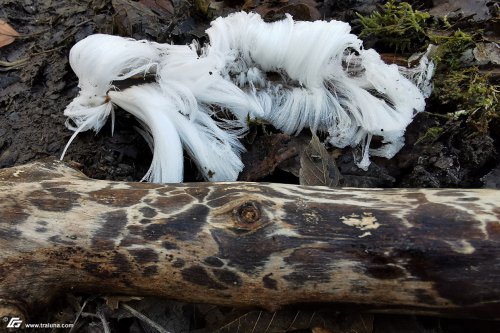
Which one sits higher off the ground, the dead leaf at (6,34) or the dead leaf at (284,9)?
the dead leaf at (284,9)

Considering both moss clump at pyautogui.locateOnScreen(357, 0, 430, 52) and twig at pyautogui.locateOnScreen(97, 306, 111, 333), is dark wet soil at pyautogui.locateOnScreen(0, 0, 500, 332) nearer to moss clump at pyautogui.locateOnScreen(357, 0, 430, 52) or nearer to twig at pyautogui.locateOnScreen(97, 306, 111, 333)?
moss clump at pyautogui.locateOnScreen(357, 0, 430, 52)

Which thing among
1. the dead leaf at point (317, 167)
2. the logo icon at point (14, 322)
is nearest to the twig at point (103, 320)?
the logo icon at point (14, 322)

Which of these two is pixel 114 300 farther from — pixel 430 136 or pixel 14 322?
pixel 430 136

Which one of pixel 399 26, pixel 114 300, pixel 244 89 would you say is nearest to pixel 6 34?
pixel 244 89

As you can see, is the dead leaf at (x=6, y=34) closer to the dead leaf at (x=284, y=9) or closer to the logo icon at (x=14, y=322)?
the dead leaf at (x=284, y=9)

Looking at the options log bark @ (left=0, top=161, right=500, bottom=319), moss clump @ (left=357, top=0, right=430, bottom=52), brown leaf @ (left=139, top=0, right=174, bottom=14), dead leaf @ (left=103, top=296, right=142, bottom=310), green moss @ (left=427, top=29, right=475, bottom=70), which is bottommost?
dead leaf @ (left=103, top=296, right=142, bottom=310)

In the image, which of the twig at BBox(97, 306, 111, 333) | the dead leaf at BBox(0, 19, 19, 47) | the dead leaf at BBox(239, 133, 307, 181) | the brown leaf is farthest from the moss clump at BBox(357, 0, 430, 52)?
the dead leaf at BBox(0, 19, 19, 47)

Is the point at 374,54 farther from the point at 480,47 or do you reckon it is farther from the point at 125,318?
the point at 125,318
